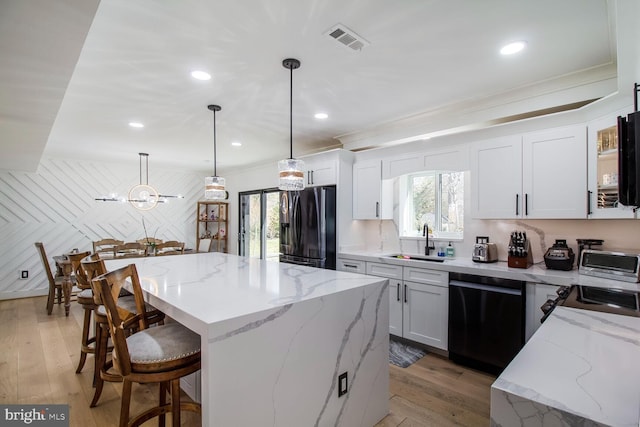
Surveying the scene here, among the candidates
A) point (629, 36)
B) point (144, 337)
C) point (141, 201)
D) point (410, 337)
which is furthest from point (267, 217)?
point (629, 36)

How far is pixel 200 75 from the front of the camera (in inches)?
96.7

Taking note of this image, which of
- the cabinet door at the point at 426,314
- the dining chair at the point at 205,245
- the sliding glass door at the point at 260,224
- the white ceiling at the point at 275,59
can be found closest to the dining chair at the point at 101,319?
the white ceiling at the point at 275,59

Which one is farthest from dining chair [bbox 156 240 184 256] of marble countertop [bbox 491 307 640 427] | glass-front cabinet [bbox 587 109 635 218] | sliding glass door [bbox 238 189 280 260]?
glass-front cabinet [bbox 587 109 635 218]

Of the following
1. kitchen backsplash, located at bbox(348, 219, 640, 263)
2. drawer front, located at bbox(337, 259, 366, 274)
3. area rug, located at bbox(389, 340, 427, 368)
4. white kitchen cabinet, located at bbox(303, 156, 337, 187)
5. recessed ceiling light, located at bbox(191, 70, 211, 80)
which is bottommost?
area rug, located at bbox(389, 340, 427, 368)

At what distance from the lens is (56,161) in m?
5.58

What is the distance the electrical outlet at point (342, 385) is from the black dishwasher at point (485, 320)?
60.0 inches

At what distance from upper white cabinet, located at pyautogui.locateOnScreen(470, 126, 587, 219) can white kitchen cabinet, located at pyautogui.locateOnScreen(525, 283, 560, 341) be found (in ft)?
2.08

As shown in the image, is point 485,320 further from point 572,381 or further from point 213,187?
point 213,187

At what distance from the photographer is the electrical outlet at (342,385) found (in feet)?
5.68

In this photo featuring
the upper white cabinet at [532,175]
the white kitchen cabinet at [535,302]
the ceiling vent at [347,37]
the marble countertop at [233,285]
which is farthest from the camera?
the upper white cabinet at [532,175]

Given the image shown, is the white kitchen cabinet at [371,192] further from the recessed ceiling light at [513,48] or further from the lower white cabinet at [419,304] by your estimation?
the recessed ceiling light at [513,48]

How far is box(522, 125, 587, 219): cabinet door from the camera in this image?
2.47 meters

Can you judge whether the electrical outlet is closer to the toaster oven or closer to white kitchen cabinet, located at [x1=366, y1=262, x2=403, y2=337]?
white kitchen cabinet, located at [x1=366, y1=262, x2=403, y2=337]

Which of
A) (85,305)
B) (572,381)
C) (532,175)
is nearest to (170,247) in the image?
(85,305)
